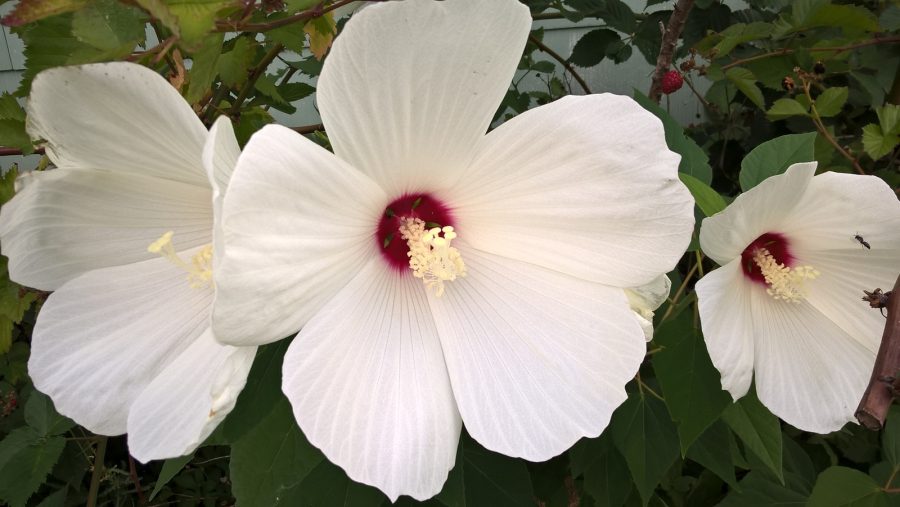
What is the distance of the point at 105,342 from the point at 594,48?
2013 millimetres

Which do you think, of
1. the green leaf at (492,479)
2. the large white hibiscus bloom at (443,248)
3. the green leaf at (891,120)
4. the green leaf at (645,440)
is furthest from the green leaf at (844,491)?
the green leaf at (891,120)

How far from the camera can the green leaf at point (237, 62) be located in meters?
0.94

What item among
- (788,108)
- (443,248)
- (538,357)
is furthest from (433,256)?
(788,108)

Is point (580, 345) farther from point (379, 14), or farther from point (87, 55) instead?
point (87, 55)

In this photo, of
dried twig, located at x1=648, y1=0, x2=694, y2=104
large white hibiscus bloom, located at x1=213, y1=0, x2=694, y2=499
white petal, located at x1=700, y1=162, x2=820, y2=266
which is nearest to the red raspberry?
dried twig, located at x1=648, y1=0, x2=694, y2=104

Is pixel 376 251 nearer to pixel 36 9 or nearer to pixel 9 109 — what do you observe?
pixel 36 9

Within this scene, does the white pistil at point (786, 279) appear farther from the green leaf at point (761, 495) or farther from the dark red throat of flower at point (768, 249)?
the green leaf at point (761, 495)

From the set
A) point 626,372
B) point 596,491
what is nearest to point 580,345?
point 626,372

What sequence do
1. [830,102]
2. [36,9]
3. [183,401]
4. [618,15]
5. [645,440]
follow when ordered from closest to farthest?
[36,9]
[183,401]
[645,440]
[830,102]
[618,15]

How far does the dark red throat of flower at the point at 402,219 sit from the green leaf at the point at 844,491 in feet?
2.49

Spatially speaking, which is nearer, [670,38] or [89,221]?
[89,221]

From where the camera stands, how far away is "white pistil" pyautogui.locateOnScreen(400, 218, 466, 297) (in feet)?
2.52

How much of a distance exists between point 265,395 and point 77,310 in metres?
0.23

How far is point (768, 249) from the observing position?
3.52 feet
